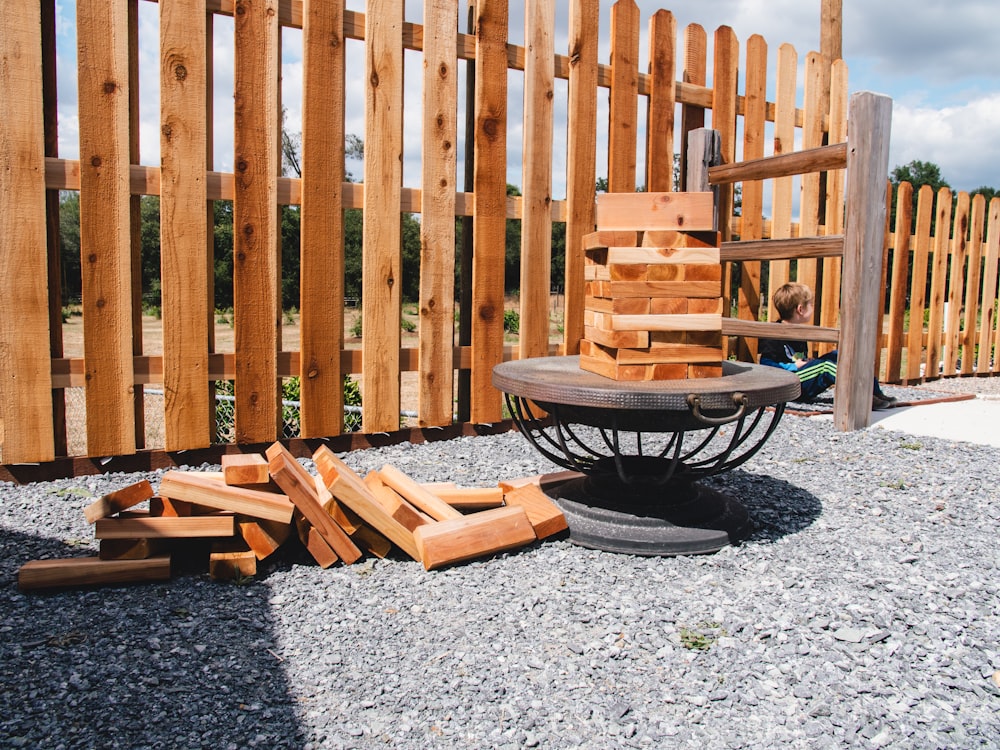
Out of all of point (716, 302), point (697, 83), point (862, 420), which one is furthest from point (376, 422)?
point (697, 83)

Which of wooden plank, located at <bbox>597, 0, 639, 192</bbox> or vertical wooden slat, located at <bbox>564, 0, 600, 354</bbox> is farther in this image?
wooden plank, located at <bbox>597, 0, 639, 192</bbox>

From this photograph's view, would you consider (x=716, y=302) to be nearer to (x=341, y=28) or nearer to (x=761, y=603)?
(x=761, y=603)

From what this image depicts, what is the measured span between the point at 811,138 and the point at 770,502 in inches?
152

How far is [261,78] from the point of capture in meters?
3.69

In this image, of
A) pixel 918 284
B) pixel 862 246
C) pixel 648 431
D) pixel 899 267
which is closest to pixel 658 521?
pixel 648 431

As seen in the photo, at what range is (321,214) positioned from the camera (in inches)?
152

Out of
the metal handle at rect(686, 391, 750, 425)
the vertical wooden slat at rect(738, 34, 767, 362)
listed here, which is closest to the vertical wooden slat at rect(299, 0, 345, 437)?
the metal handle at rect(686, 391, 750, 425)

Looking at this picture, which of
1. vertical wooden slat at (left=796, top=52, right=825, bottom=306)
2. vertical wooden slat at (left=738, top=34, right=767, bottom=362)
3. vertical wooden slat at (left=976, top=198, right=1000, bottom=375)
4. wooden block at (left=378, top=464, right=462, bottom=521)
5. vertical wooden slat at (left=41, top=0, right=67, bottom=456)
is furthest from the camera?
vertical wooden slat at (left=976, top=198, right=1000, bottom=375)

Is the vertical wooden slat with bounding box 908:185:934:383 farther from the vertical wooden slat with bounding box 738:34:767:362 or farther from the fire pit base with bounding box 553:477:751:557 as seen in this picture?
the fire pit base with bounding box 553:477:751:557

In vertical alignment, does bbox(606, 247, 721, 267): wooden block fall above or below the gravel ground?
above

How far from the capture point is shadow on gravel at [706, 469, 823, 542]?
295 centimetres

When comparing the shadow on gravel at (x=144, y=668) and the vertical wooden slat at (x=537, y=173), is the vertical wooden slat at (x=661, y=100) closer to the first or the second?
the vertical wooden slat at (x=537, y=173)

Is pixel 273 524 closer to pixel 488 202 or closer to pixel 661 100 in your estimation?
pixel 488 202

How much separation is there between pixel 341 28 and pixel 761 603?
3248 millimetres
